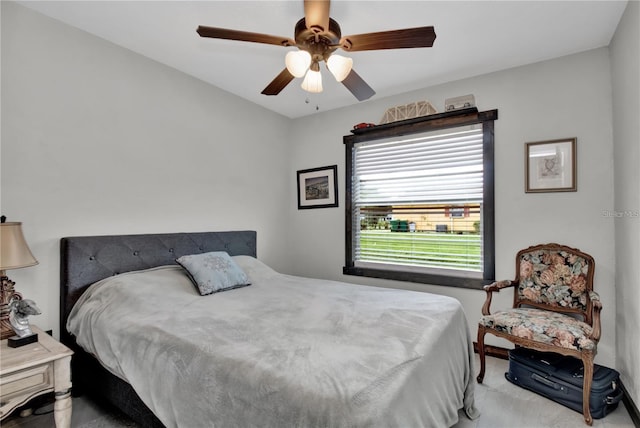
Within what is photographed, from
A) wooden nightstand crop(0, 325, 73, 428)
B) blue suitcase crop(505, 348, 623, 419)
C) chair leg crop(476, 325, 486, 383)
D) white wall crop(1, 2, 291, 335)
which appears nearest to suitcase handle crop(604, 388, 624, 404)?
blue suitcase crop(505, 348, 623, 419)

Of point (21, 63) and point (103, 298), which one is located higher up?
point (21, 63)

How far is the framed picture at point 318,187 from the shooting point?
157 inches

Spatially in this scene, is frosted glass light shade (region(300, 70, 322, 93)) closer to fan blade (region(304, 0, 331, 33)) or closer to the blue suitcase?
fan blade (region(304, 0, 331, 33))

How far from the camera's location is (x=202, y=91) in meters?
3.24

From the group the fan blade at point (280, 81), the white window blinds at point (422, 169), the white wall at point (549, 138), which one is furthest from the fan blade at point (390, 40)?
the white window blinds at point (422, 169)

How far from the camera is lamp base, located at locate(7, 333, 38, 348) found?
1667mm

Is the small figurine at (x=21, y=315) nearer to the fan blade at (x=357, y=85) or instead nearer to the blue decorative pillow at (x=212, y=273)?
the blue decorative pillow at (x=212, y=273)

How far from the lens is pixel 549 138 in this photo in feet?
9.02

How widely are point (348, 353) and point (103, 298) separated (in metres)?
1.74

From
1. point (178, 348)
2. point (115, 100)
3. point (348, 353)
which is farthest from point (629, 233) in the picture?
point (115, 100)

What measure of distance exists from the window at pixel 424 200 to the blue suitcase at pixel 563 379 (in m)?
0.77

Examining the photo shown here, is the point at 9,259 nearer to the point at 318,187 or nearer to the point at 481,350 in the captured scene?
the point at 318,187

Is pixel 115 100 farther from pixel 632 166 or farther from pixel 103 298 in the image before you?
pixel 632 166

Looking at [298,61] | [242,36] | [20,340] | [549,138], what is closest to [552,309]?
[549,138]
